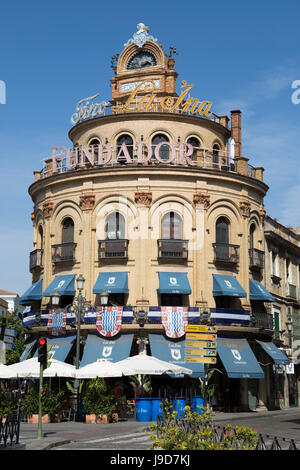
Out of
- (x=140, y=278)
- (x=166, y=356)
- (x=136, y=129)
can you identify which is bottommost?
(x=166, y=356)

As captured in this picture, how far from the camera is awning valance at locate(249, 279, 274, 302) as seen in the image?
43375 millimetres

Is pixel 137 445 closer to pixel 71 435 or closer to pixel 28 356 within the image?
pixel 71 435

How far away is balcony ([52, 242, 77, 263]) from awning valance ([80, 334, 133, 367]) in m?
5.54

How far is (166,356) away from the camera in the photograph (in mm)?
38375

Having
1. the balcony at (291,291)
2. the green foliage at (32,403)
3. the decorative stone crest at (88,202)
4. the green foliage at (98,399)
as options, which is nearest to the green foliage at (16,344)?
the decorative stone crest at (88,202)

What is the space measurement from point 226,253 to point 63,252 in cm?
1049

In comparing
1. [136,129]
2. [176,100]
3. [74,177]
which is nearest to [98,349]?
[74,177]

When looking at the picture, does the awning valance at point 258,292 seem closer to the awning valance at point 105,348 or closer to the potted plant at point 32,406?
the awning valance at point 105,348

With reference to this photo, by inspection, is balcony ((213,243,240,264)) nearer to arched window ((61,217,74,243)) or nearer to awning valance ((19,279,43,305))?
arched window ((61,217,74,243))

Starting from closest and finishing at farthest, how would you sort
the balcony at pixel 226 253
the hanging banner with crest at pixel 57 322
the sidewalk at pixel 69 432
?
1. the sidewalk at pixel 69 432
2. the hanging banner with crest at pixel 57 322
3. the balcony at pixel 226 253

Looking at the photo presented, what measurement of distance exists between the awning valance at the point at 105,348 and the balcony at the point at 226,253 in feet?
25.2

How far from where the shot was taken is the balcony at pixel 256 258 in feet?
146

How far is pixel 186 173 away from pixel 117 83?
37.7 feet
